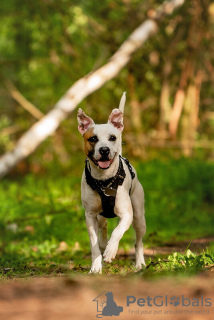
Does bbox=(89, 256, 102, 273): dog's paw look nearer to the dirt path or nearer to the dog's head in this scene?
the dog's head

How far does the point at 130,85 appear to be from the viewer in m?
16.2

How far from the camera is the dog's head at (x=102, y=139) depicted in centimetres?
502

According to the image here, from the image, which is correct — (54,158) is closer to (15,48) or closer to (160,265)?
(15,48)

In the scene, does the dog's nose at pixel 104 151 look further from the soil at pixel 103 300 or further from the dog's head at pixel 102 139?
the soil at pixel 103 300

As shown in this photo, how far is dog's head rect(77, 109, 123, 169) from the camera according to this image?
502 centimetres

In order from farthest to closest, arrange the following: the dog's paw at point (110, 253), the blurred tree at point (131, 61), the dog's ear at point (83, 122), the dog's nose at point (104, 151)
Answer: the blurred tree at point (131, 61) < the dog's ear at point (83, 122) < the dog's nose at point (104, 151) < the dog's paw at point (110, 253)

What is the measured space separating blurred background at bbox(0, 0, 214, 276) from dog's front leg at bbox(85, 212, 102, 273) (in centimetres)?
540

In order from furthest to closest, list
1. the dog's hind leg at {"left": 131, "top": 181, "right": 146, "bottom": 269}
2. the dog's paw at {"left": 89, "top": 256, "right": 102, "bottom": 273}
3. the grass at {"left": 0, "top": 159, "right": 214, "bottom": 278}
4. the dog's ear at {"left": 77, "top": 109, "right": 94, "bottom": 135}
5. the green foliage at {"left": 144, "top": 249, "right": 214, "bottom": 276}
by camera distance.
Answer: the dog's hind leg at {"left": 131, "top": 181, "right": 146, "bottom": 269} < the grass at {"left": 0, "top": 159, "right": 214, "bottom": 278} < the dog's ear at {"left": 77, "top": 109, "right": 94, "bottom": 135} < the dog's paw at {"left": 89, "top": 256, "right": 102, "bottom": 273} < the green foliage at {"left": 144, "top": 249, "right": 214, "bottom": 276}

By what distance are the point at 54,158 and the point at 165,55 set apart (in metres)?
4.98

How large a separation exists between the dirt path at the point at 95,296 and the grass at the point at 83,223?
0.87m

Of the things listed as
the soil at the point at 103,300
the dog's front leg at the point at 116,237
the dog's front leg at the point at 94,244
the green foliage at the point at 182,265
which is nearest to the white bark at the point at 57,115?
the dog's front leg at the point at 94,244

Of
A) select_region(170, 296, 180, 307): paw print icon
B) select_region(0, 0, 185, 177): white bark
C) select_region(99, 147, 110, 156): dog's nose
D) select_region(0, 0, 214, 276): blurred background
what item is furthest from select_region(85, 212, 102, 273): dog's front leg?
select_region(0, 0, 214, 276): blurred background

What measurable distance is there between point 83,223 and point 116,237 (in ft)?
13.2

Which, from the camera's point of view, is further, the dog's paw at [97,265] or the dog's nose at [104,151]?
the dog's paw at [97,265]
